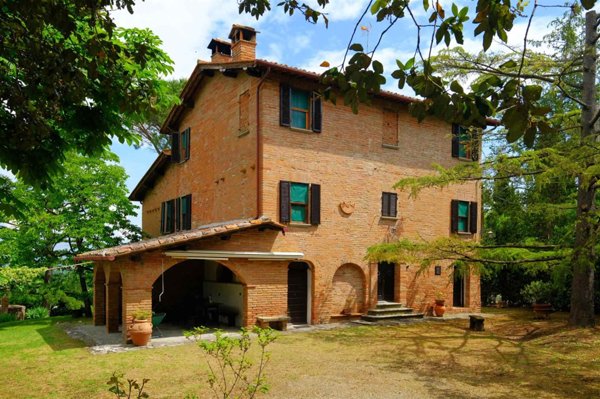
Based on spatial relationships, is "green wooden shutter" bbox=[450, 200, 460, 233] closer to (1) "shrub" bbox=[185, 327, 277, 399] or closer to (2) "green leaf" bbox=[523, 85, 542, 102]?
(1) "shrub" bbox=[185, 327, 277, 399]

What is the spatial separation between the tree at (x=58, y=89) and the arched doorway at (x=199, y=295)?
35.6 ft

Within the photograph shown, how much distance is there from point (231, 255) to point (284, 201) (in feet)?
9.06

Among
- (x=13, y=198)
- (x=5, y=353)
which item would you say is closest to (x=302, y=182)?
(x=5, y=353)

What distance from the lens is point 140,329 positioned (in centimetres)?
1284

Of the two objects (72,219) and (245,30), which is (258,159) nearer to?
(245,30)

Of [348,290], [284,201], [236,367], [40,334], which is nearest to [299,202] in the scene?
[284,201]

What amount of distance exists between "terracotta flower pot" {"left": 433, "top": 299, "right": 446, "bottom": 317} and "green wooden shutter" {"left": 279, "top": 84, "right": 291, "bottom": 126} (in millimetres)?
9823

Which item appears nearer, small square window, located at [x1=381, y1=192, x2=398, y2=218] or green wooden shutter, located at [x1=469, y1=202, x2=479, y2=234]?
small square window, located at [x1=381, y1=192, x2=398, y2=218]

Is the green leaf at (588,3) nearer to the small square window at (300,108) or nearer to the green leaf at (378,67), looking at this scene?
the green leaf at (378,67)

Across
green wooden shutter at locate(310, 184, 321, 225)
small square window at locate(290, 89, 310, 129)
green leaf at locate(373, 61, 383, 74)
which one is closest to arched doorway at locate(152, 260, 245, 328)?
green wooden shutter at locate(310, 184, 321, 225)

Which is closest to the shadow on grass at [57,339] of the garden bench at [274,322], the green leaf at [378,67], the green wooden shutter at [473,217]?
the garden bench at [274,322]

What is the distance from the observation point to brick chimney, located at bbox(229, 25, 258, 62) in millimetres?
18453

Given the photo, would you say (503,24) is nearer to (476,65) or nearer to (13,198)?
(13,198)

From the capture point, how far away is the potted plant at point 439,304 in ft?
64.1
